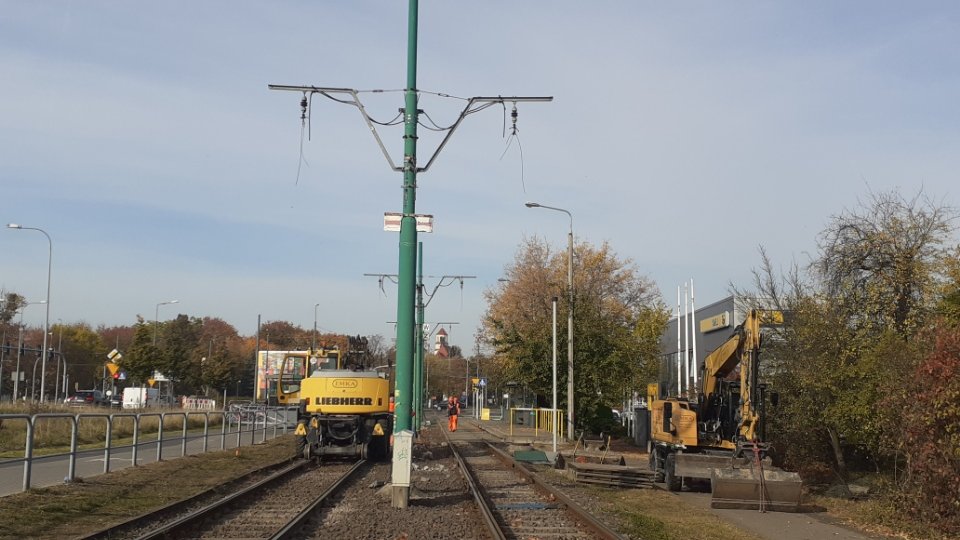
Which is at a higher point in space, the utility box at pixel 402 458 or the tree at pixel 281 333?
the tree at pixel 281 333

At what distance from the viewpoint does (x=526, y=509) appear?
15.0 metres

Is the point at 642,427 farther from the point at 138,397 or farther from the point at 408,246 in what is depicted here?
the point at 138,397

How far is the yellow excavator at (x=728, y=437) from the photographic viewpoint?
1620 cm

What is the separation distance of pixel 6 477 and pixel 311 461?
30.4 feet

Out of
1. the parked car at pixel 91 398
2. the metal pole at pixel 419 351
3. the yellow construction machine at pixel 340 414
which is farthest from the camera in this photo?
the parked car at pixel 91 398

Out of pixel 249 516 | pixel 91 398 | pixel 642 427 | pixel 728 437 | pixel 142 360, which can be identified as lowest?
pixel 91 398

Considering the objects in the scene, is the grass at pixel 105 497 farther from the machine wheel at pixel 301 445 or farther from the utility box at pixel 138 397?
the utility box at pixel 138 397

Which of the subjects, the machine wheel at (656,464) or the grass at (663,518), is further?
the machine wheel at (656,464)

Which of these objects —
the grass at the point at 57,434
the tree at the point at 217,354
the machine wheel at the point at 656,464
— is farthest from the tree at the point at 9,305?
the machine wheel at the point at 656,464

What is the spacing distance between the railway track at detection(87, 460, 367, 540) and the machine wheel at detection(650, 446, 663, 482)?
7744mm

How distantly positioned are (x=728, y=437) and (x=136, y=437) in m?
13.0

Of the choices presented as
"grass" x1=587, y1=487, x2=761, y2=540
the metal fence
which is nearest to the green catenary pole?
"grass" x1=587, y1=487, x2=761, y2=540

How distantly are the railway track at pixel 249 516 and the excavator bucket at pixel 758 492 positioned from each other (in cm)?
710

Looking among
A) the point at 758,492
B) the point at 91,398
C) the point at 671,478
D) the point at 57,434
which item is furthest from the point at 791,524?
the point at 91,398
